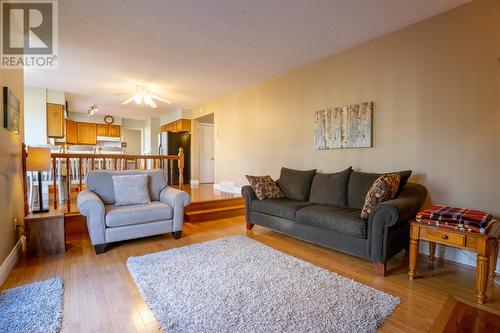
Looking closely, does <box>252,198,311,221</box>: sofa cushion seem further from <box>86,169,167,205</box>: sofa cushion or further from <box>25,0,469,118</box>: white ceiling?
<box>25,0,469,118</box>: white ceiling

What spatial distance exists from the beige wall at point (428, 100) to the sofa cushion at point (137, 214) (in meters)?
2.34

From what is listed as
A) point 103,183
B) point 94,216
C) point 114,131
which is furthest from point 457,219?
point 114,131

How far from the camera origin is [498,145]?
235 centimetres

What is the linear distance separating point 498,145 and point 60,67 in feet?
19.7

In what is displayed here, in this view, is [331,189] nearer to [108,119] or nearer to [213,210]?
[213,210]

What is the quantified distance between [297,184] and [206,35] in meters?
2.39

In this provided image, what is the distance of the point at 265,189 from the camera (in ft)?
12.2

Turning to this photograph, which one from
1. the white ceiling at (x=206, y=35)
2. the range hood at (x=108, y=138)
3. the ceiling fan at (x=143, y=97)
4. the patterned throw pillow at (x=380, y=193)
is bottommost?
the patterned throw pillow at (x=380, y=193)

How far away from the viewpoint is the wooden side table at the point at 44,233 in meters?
2.66

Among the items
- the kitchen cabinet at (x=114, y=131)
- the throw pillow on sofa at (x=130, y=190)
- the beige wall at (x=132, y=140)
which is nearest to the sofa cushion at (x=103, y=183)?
the throw pillow on sofa at (x=130, y=190)

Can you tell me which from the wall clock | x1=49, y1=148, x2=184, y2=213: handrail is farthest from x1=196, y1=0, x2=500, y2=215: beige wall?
the wall clock

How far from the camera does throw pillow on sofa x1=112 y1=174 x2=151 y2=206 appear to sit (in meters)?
3.26

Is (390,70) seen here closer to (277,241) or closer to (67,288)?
(277,241)

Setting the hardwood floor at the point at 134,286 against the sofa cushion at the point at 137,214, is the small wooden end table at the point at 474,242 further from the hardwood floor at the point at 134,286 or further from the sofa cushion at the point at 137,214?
the sofa cushion at the point at 137,214
